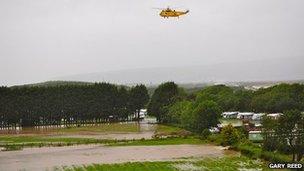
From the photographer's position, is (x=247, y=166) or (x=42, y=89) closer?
(x=247, y=166)

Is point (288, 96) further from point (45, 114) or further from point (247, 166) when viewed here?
point (247, 166)

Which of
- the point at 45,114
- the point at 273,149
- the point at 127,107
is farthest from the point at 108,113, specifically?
the point at 273,149

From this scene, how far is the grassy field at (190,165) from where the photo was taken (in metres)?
32.4

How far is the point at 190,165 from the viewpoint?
34.0 metres

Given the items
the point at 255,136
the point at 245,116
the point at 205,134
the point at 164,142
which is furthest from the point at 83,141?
the point at 245,116

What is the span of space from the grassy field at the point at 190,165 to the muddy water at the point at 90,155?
2395 millimetres

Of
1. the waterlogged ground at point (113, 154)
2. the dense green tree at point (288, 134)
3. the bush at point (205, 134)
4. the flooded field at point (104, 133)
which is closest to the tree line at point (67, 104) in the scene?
the flooded field at point (104, 133)

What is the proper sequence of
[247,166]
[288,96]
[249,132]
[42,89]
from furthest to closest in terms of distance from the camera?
[42,89] < [288,96] < [249,132] < [247,166]

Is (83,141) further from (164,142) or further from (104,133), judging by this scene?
(104,133)

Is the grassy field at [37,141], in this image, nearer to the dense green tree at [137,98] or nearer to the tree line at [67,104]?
the tree line at [67,104]

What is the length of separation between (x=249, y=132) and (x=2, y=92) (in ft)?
147

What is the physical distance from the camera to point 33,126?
78062 millimetres

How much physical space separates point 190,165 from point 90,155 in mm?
10984

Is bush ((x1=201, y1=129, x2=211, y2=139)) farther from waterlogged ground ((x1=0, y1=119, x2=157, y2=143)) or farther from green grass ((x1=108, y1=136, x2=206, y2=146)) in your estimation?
waterlogged ground ((x1=0, y1=119, x2=157, y2=143))
